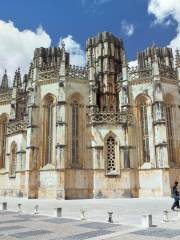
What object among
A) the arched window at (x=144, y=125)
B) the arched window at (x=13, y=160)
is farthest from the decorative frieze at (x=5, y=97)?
the arched window at (x=144, y=125)

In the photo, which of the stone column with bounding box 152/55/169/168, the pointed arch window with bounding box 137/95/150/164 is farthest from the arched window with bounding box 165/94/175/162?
the pointed arch window with bounding box 137/95/150/164

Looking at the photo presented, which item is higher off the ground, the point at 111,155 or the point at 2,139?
the point at 2,139

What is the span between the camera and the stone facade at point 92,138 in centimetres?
Result: 2834

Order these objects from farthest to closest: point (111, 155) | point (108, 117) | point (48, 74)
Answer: point (48, 74) < point (108, 117) < point (111, 155)

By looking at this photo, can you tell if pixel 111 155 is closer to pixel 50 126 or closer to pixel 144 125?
pixel 144 125

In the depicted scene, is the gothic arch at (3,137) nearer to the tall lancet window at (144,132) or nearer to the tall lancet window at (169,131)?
the tall lancet window at (144,132)

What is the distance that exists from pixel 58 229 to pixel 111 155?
19712 mm

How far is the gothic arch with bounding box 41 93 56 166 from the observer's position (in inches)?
1193

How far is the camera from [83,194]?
28.4m

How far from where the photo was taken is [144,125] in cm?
3086

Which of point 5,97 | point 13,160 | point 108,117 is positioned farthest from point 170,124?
point 5,97

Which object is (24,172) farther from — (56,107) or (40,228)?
(40,228)

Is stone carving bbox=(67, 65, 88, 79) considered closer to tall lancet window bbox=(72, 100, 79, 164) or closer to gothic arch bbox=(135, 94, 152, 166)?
tall lancet window bbox=(72, 100, 79, 164)

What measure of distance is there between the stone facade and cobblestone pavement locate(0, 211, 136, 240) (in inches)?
647
